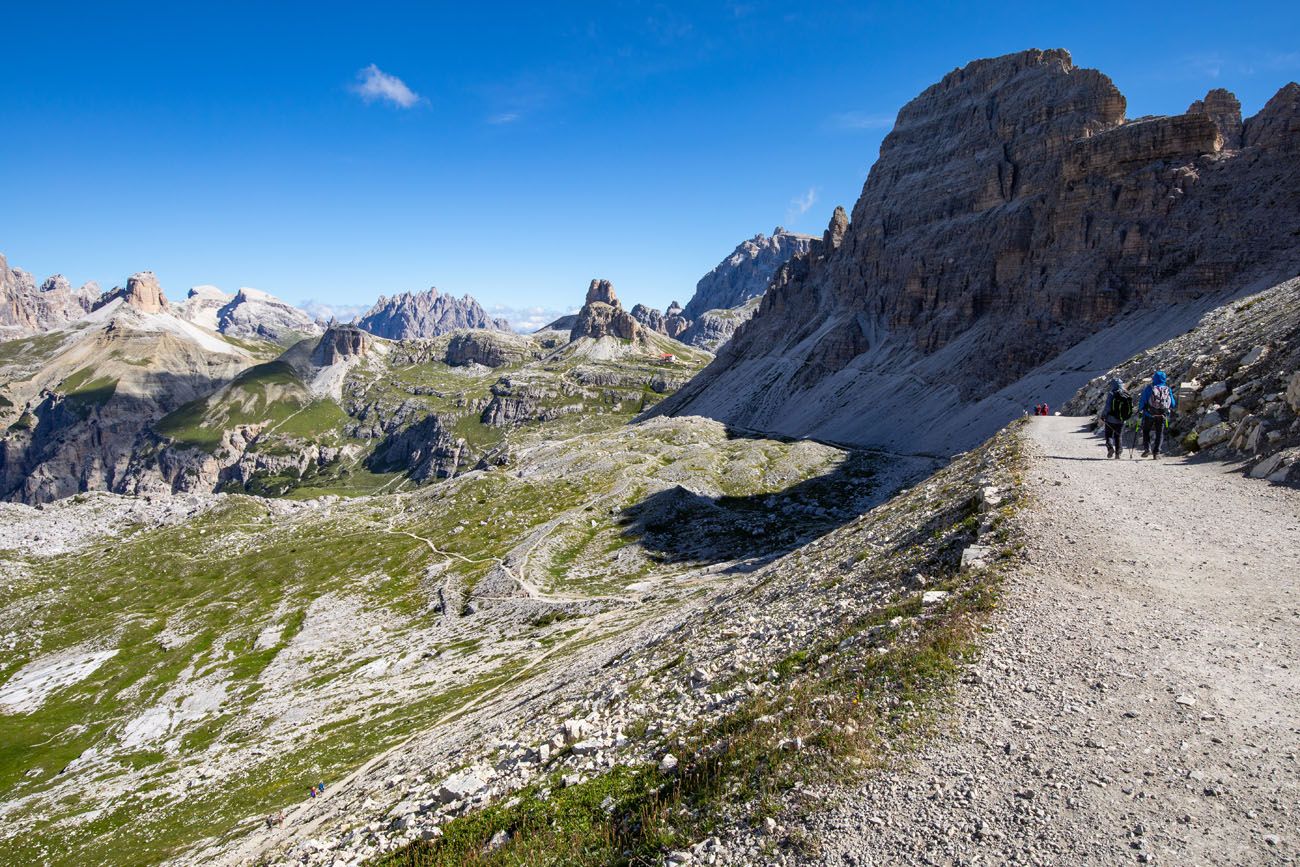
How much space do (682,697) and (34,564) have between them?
182716mm

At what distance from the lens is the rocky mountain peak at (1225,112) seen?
538 feet

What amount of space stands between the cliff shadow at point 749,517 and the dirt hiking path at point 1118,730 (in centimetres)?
6252

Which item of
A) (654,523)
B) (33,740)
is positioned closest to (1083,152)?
(654,523)

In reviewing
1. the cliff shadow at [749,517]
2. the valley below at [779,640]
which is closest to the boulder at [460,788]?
the valley below at [779,640]

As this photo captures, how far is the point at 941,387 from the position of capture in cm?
16800

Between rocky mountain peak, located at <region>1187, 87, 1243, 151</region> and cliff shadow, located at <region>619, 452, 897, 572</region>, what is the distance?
141 meters

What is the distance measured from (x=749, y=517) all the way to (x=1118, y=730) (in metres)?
95.0

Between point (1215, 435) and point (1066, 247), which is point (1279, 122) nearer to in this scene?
point (1066, 247)

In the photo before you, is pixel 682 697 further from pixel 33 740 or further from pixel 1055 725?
pixel 33 740

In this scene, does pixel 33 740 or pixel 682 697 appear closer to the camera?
pixel 682 697

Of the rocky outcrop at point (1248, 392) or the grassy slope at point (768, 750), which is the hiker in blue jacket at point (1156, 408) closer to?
the rocky outcrop at point (1248, 392)

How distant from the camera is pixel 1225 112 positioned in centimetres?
16838

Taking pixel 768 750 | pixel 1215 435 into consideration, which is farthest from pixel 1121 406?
pixel 768 750

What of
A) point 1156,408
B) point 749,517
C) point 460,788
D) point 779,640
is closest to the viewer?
point 460,788
